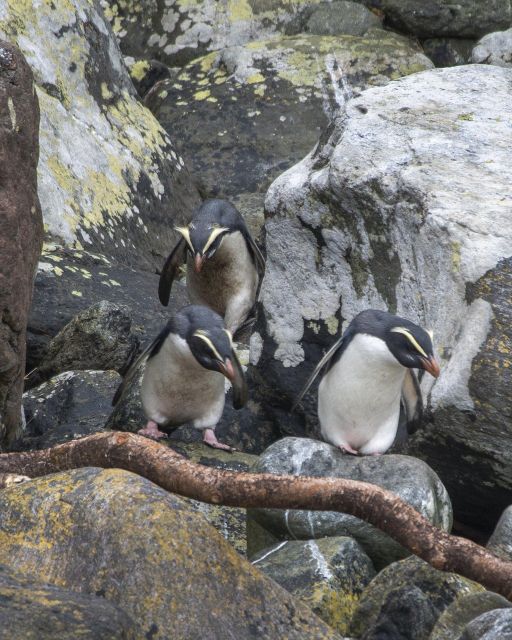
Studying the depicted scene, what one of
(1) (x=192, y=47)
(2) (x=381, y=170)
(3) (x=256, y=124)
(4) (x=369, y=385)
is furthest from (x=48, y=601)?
(1) (x=192, y=47)

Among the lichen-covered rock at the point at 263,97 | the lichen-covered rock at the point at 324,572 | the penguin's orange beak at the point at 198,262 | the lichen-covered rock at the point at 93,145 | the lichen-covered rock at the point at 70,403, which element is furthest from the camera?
the lichen-covered rock at the point at 263,97

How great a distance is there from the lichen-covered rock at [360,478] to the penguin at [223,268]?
2.73 metres

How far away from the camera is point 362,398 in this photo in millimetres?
5789

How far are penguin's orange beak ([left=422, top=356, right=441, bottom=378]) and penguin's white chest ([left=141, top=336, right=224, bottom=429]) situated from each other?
52.6 inches

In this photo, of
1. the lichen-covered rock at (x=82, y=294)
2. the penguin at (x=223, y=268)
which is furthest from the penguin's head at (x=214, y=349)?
the penguin at (x=223, y=268)

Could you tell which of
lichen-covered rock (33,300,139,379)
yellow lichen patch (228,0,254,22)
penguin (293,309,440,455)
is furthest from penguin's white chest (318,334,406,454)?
yellow lichen patch (228,0,254,22)

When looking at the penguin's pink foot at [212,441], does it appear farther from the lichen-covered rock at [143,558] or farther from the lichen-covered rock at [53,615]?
the lichen-covered rock at [53,615]

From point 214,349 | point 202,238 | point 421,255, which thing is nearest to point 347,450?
point 214,349

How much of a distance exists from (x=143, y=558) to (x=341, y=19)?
30.8 feet

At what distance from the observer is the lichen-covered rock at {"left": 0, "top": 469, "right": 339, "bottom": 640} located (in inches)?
126

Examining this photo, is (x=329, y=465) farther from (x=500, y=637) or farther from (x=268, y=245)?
(x=500, y=637)

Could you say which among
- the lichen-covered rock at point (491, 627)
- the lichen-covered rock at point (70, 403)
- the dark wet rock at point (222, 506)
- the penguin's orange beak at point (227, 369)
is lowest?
the lichen-covered rock at point (70, 403)

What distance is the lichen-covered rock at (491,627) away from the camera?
3.12 m

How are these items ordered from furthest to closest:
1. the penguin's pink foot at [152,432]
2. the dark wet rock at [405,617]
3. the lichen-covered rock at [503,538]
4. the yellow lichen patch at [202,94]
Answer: the yellow lichen patch at [202,94]
the penguin's pink foot at [152,432]
the lichen-covered rock at [503,538]
the dark wet rock at [405,617]
